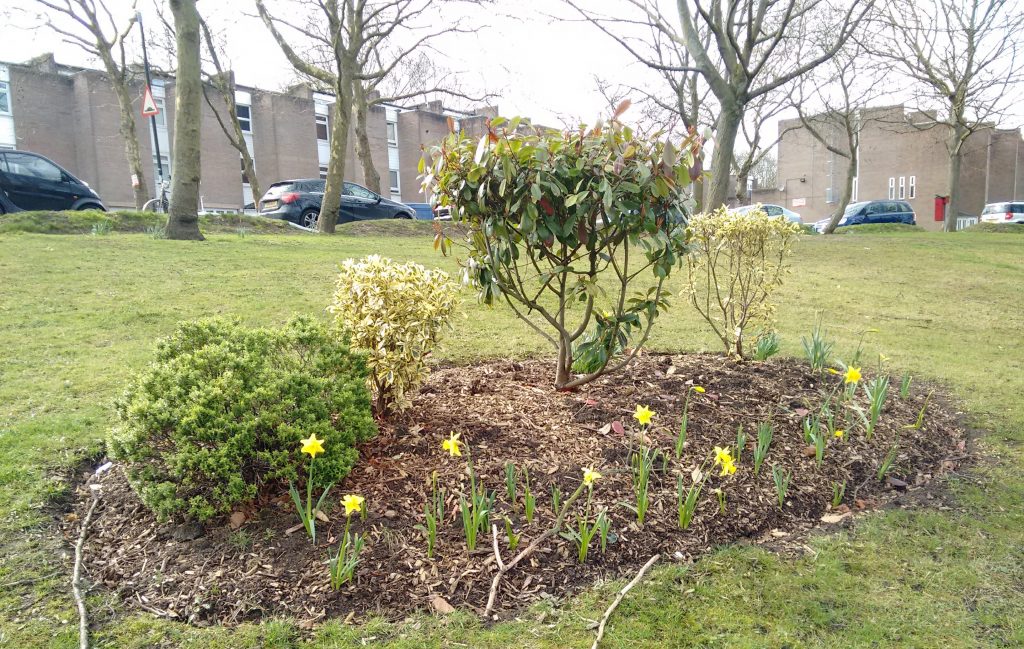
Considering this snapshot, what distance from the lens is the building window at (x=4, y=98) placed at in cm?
3268

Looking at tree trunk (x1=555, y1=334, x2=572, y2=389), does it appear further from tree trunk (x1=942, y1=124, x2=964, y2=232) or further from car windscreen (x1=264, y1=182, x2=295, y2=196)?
tree trunk (x1=942, y1=124, x2=964, y2=232)

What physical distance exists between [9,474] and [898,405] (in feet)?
16.6

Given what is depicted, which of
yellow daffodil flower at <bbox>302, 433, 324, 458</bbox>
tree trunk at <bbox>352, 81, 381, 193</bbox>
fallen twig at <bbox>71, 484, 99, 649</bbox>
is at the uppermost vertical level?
tree trunk at <bbox>352, 81, 381, 193</bbox>

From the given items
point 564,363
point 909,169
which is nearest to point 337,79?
point 564,363

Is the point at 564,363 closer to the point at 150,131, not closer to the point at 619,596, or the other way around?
the point at 619,596

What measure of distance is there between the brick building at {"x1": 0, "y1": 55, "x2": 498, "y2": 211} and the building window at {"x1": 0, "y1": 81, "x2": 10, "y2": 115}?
0.04 m

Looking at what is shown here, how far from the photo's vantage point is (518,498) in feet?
9.45

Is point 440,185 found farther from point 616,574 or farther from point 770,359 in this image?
point 770,359

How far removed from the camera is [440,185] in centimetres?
350

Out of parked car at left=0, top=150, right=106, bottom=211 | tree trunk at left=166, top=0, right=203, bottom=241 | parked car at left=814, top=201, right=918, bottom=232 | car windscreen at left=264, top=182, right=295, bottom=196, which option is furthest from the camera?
parked car at left=814, top=201, right=918, bottom=232

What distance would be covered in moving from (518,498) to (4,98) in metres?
41.7

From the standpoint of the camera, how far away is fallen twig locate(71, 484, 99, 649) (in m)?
2.08

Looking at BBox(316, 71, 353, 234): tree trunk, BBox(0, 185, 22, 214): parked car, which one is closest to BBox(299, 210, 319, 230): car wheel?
BBox(316, 71, 353, 234): tree trunk

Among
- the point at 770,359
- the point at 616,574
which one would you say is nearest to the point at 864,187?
the point at 770,359
